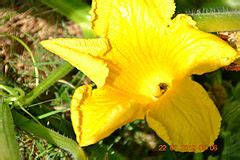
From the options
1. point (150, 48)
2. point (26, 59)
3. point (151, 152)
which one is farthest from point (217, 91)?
point (26, 59)

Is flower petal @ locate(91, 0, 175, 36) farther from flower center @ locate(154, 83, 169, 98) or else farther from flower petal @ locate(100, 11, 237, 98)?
flower center @ locate(154, 83, 169, 98)

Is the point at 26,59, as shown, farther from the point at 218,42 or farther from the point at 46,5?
the point at 218,42

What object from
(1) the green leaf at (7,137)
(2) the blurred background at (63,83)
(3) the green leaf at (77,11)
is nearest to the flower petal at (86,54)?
(1) the green leaf at (7,137)

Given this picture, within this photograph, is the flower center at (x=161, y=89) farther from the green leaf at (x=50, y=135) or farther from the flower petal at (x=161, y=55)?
the green leaf at (x=50, y=135)

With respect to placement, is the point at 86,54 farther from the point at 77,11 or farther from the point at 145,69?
the point at 77,11

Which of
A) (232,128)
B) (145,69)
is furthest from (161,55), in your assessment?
(232,128)
